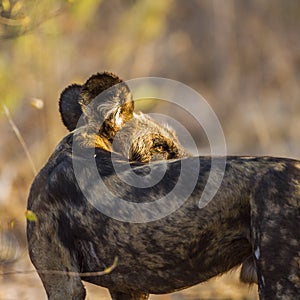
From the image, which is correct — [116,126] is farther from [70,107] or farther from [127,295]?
[127,295]

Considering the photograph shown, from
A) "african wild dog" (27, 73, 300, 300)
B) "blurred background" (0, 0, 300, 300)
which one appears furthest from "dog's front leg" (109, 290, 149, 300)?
"blurred background" (0, 0, 300, 300)

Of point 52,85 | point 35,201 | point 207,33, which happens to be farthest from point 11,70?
point 35,201

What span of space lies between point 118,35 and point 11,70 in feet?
8.48

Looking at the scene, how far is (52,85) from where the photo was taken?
10.6 meters

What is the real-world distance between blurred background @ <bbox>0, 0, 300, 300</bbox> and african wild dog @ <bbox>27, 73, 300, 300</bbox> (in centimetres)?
170

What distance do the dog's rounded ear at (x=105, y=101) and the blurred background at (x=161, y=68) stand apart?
1.62 m

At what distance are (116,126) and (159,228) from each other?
0.87 m

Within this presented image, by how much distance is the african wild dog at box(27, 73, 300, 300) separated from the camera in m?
3.54

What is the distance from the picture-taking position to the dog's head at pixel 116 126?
14.7ft

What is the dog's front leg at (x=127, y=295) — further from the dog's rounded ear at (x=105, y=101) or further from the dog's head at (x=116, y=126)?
the dog's rounded ear at (x=105, y=101)

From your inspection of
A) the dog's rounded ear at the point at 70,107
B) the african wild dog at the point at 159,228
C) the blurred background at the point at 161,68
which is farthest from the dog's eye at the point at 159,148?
the blurred background at the point at 161,68

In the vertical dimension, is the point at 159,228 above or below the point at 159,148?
below

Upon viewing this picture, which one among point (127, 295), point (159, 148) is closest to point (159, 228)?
point (127, 295)

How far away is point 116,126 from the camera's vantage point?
460 centimetres
